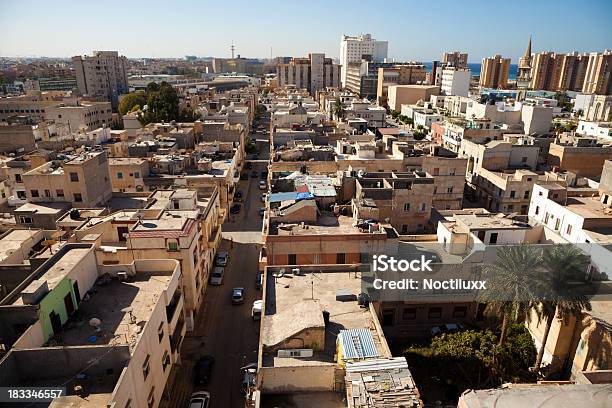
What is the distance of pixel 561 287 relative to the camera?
23.6 metres

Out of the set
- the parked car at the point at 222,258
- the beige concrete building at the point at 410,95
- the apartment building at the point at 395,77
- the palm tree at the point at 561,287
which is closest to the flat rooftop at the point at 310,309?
the palm tree at the point at 561,287

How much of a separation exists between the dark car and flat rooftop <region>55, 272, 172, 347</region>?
607 cm

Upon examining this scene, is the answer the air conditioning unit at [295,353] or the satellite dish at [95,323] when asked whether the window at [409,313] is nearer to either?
the air conditioning unit at [295,353]

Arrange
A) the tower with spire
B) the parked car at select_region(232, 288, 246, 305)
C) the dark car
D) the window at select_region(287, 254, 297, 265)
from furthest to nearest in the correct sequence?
1. the tower with spire
2. the parked car at select_region(232, 288, 246, 305)
3. the window at select_region(287, 254, 297, 265)
4. the dark car

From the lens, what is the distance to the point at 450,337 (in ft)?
80.9

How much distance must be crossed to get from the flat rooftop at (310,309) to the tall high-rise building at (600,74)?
586 ft

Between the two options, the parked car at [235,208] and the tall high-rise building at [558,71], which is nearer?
the parked car at [235,208]

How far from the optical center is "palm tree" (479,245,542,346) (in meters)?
23.7

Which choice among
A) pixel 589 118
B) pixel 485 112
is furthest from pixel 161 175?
pixel 589 118

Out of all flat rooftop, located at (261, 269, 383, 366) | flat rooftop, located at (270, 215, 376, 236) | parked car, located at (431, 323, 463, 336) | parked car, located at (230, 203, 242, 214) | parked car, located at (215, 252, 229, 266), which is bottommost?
parked car, located at (230, 203, 242, 214)

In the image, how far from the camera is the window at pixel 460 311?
29141mm

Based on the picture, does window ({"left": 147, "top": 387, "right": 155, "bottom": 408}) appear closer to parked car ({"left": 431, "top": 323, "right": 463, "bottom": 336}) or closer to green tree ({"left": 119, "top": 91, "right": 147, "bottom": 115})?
parked car ({"left": 431, "top": 323, "right": 463, "bottom": 336})

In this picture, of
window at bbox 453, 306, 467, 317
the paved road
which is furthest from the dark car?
window at bbox 453, 306, 467, 317

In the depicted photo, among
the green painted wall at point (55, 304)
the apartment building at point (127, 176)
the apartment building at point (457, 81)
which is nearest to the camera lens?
the green painted wall at point (55, 304)
